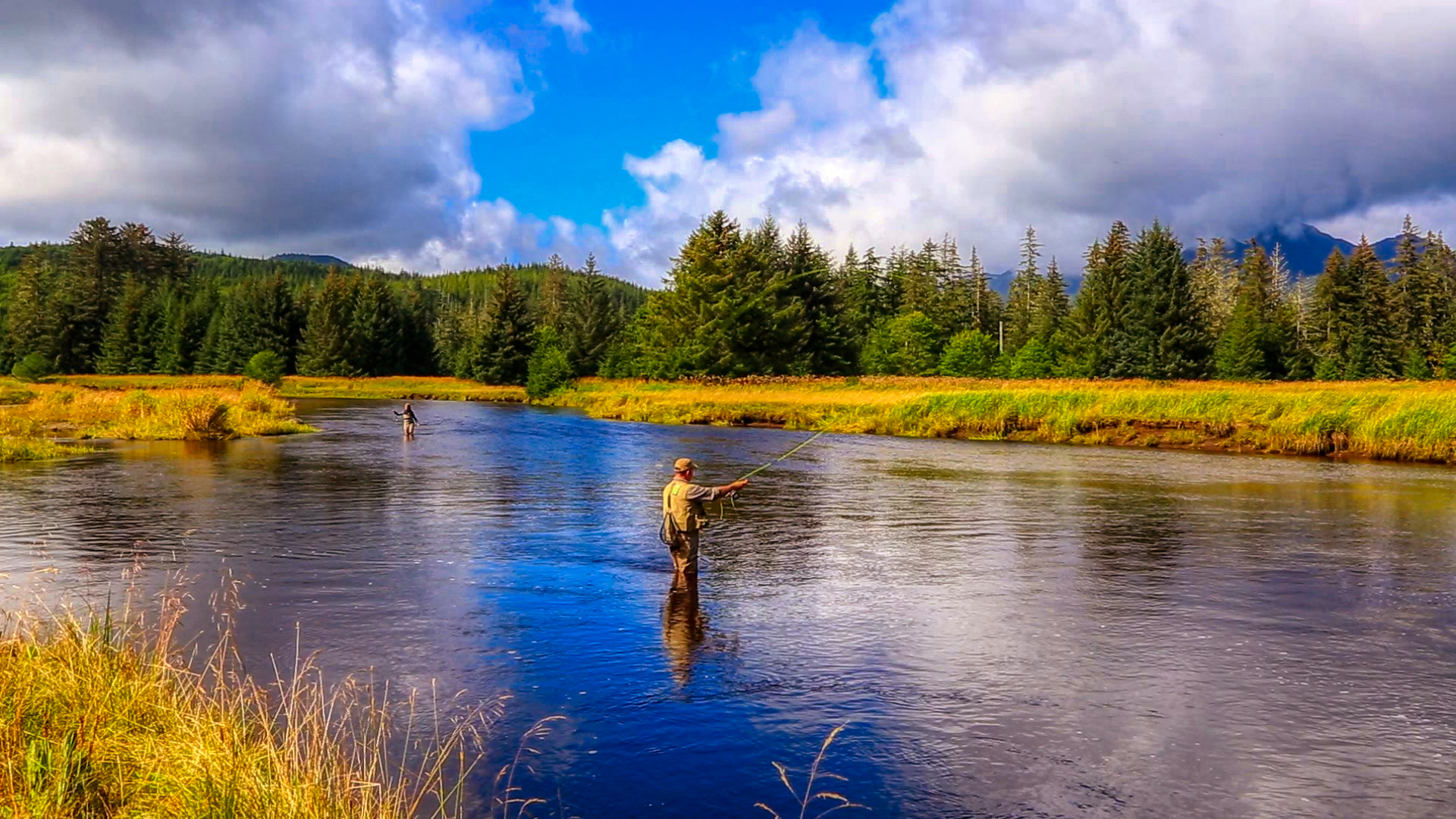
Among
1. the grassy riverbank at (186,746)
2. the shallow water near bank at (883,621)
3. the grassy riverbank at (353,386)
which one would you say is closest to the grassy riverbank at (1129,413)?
the shallow water near bank at (883,621)

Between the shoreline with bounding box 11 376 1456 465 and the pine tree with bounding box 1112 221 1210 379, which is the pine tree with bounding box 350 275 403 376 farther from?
the pine tree with bounding box 1112 221 1210 379

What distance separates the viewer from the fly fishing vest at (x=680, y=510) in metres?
12.6

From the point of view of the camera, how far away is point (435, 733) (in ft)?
26.2

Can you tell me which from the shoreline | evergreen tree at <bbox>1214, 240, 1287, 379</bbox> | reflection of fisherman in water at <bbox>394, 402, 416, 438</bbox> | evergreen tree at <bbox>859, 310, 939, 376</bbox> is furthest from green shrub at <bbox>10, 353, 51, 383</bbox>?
evergreen tree at <bbox>1214, 240, 1287, 379</bbox>

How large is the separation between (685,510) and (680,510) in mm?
60

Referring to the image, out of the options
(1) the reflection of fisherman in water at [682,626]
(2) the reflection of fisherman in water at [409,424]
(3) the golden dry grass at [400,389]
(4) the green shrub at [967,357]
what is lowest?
(1) the reflection of fisherman in water at [682,626]

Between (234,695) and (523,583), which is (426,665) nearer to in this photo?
(234,695)

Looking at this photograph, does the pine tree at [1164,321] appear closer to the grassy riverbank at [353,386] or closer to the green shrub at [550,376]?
the green shrub at [550,376]

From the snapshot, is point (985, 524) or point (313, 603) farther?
point (985, 524)

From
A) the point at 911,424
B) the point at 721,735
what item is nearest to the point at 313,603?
the point at 721,735

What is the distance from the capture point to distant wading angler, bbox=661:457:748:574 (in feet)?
40.9

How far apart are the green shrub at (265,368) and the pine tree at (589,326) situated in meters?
28.8

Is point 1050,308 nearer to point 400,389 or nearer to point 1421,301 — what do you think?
point 1421,301

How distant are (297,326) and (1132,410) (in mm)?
98690
